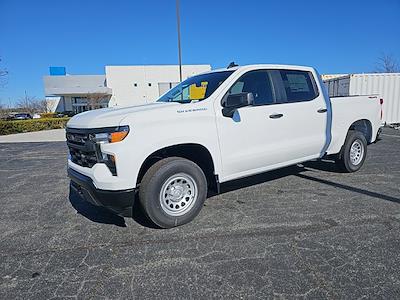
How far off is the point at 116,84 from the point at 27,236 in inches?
1974

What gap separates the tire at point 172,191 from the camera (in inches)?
130

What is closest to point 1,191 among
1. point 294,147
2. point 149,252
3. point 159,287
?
point 149,252

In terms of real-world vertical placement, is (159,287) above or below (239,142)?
below

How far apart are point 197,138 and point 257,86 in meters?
1.42

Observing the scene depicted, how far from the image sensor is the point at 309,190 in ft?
15.8

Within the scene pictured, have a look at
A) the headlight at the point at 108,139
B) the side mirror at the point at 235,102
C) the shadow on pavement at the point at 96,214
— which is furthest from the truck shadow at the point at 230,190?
the side mirror at the point at 235,102

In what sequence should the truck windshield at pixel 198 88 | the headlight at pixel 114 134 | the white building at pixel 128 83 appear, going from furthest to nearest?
the white building at pixel 128 83 → the truck windshield at pixel 198 88 → the headlight at pixel 114 134

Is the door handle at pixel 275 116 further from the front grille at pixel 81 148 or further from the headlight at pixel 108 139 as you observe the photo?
the front grille at pixel 81 148

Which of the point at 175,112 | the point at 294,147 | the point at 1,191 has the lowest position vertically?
the point at 1,191

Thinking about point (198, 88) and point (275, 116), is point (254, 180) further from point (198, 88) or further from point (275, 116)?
point (198, 88)

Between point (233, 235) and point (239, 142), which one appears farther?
point (239, 142)

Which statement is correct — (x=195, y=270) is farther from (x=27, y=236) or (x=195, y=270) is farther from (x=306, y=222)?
(x=27, y=236)

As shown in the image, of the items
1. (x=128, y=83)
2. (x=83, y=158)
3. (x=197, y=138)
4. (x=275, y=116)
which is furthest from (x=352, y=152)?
(x=128, y=83)

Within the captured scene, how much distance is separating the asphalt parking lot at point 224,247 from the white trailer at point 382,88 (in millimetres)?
11749
